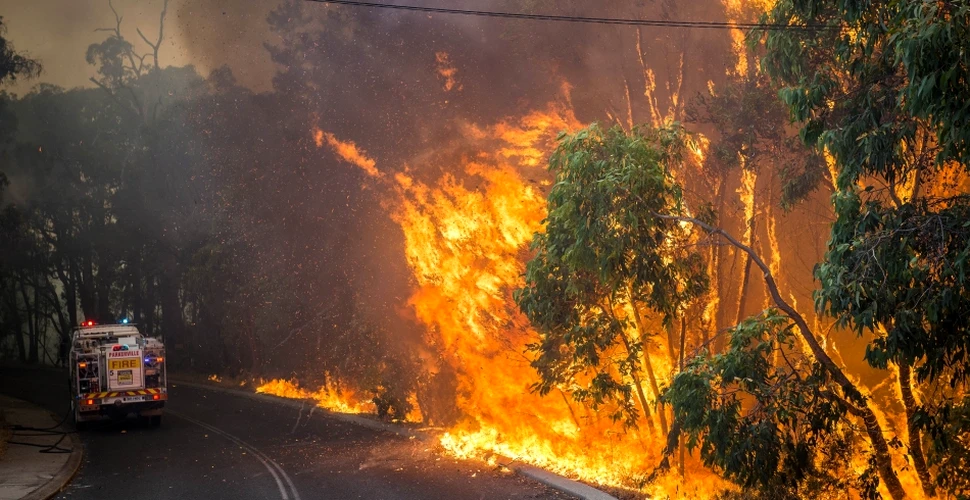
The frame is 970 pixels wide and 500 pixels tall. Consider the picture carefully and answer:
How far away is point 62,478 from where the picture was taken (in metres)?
15.0

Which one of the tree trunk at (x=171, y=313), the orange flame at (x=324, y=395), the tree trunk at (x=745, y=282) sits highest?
the tree trunk at (x=171, y=313)

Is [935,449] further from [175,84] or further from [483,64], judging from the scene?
[175,84]

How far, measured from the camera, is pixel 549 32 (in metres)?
17.5

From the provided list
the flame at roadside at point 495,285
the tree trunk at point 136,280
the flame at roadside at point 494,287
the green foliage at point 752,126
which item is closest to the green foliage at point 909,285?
the green foliage at point 752,126

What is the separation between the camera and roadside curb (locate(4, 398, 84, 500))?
44.3 feet

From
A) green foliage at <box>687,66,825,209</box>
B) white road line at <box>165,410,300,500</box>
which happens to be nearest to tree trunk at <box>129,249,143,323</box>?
white road line at <box>165,410,300,500</box>

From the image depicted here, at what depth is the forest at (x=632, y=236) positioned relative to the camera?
8.35 metres

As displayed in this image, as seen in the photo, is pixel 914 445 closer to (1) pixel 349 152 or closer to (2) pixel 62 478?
(2) pixel 62 478

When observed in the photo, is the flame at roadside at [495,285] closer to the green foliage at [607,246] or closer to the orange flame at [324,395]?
the green foliage at [607,246]

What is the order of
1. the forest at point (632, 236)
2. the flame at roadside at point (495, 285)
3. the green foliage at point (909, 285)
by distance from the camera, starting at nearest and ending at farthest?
1. the green foliage at point (909, 285)
2. the forest at point (632, 236)
3. the flame at roadside at point (495, 285)

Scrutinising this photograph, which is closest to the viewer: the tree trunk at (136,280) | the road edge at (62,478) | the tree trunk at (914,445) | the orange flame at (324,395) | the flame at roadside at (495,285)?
the tree trunk at (914,445)

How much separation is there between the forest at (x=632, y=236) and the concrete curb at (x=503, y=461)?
58 cm

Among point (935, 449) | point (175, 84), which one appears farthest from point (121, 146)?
point (935, 449)

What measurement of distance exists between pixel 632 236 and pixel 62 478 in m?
11.4
